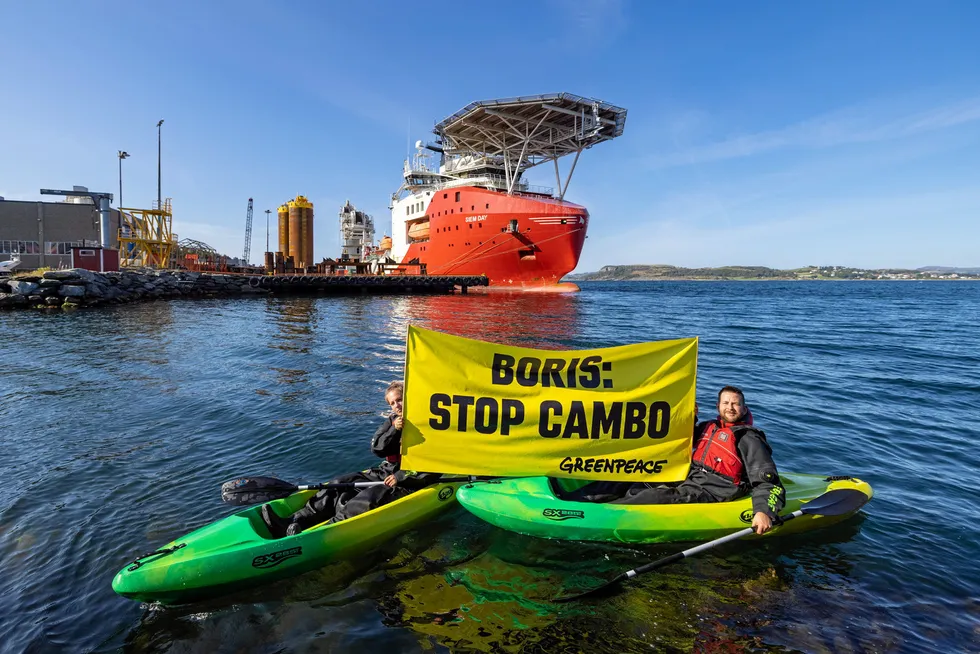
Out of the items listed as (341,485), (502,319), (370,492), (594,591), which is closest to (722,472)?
(594,591)

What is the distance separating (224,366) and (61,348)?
692 cm

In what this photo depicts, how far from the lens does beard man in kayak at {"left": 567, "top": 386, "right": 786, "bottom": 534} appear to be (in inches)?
233

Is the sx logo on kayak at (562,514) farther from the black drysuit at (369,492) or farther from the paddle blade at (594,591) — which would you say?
the black drysuit at (369,492)

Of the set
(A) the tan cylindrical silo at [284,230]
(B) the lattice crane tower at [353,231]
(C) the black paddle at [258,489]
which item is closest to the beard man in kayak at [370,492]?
(C) the black paddle at [258,489]

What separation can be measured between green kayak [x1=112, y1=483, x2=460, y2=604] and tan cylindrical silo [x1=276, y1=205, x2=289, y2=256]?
200 ft

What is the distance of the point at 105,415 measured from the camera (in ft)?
35.9

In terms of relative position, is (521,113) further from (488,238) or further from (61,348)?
(61,348)

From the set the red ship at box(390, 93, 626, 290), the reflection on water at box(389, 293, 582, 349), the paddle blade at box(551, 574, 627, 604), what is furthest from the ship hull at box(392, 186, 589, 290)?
the paddle blade at box(551, 574, 627, 604)

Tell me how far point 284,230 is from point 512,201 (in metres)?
33.9

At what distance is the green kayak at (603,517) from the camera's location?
19.9 feet

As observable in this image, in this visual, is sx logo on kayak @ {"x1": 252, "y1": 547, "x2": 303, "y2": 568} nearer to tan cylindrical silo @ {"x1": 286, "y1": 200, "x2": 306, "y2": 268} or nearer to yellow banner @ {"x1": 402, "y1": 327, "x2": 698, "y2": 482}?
yellow banner @ {"x1": 402, "y1": 327, "x2": 698, "y2": 482}

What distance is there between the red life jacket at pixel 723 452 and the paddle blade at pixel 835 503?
0.81m

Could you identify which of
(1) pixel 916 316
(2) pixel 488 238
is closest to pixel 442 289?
(2) pixel 488 238

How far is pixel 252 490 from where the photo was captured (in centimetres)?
614
